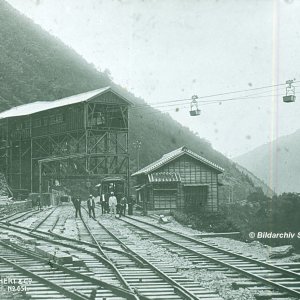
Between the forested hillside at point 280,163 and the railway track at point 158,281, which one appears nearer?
the railway track at point 158,281

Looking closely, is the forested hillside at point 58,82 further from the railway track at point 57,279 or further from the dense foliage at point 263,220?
the railway track at point 57,279

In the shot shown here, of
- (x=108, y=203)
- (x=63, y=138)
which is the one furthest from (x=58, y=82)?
(x=108, y=203)

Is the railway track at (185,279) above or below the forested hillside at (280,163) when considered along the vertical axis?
below

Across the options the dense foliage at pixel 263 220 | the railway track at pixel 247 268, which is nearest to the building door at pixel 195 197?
the dense foliage at pixel 263 220

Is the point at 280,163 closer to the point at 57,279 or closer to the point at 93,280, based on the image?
the point at 57,279

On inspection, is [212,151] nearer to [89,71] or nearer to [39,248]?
[89,71]
